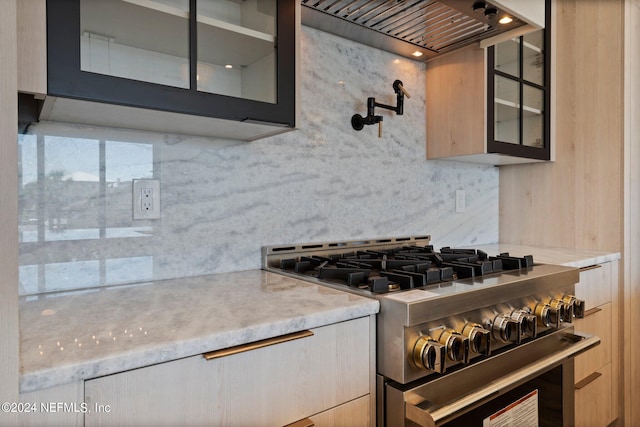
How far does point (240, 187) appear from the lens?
4.36 feet

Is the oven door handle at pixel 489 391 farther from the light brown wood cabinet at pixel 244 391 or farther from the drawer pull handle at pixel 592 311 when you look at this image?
the drawer pull handle at pixel 592 311

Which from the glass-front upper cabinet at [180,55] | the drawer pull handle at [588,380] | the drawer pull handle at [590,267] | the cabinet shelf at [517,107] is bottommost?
the drawer pull handle at [588,380]

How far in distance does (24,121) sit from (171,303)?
57 cm

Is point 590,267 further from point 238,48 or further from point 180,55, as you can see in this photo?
point 180,55

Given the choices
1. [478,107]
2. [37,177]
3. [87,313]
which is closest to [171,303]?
[87,313]

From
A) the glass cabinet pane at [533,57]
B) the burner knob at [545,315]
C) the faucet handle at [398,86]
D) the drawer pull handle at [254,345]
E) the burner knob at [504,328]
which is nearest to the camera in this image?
the drawer pull handle at [254,345]

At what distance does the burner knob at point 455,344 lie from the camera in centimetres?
88

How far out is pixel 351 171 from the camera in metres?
1.62

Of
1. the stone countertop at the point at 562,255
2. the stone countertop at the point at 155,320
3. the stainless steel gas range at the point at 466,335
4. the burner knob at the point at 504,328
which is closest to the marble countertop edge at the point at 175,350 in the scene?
the stone countertop at the point at 155,320

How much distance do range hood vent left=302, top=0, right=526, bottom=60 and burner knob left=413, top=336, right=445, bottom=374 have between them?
1.01 metres

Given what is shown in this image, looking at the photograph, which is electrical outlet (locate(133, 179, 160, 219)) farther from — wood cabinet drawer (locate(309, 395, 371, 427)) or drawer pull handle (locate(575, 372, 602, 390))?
drawer pull handle (locate(575, 372, 602, 390))

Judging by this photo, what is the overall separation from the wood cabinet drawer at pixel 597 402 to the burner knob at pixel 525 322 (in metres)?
0.72

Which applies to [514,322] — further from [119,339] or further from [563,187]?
[563,187]

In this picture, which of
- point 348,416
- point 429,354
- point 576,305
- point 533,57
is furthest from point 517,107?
point 348,416
